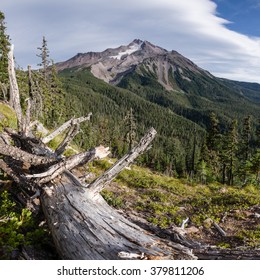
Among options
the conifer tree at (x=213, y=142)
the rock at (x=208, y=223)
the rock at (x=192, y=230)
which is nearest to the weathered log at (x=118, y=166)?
the rock at (x=192, y=230)

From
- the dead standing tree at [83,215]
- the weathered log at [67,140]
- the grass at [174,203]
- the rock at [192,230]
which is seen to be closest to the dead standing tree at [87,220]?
the dead standing tree at [83,215]

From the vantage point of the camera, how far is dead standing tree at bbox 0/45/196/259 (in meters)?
4.56

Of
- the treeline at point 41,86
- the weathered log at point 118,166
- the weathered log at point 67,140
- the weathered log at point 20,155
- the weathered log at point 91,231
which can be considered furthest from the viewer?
the treeline at point 41,86

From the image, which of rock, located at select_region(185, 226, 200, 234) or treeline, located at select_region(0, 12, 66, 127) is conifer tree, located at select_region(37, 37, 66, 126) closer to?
treeline, located at select_region(0, 12, 66, 127)

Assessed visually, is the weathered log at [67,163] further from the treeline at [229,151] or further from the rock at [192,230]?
the treeline at [229,151]

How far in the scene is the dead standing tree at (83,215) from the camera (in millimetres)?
4559

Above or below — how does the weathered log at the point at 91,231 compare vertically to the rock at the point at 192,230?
above

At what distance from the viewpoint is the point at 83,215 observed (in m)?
5.22

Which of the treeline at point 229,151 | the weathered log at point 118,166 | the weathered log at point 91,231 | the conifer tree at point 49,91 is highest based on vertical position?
the conifer tree at point 49,91

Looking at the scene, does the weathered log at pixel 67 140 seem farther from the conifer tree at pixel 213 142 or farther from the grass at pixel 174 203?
the conifer tree at pixel 213 142

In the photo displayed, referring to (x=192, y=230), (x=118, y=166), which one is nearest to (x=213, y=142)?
(x=192, y=230)

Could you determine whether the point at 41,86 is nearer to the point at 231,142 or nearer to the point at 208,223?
the point at 231,142

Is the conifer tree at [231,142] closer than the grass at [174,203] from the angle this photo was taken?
No

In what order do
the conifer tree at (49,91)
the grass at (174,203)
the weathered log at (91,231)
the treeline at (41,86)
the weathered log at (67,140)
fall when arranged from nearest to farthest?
the weathered log at (91,231)
the weathered log at (67,140)
the grass at (174,203)
the treeline at (41,86)
the conifer tree at (49,91)
